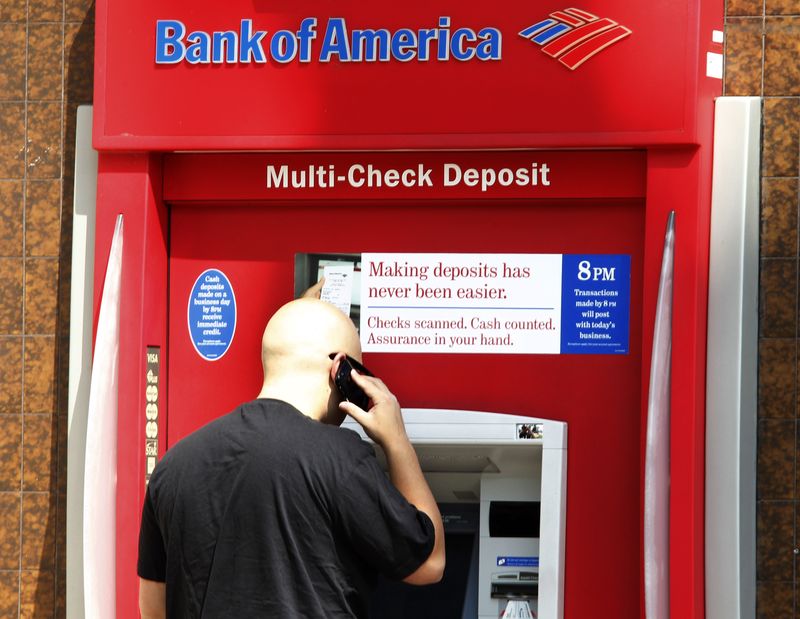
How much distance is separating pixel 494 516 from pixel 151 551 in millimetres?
871

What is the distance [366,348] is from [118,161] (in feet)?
2.65

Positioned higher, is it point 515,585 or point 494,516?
point 494,516

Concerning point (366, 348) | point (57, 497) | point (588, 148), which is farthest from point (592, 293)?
point (57, 497)

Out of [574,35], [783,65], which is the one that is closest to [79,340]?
[574,35]

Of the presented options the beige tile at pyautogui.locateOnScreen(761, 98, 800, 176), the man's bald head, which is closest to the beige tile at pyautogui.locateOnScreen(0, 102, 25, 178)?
the man's bald head

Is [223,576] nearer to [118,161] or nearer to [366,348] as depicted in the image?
[366,348]

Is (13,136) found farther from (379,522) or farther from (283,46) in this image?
(379,522)

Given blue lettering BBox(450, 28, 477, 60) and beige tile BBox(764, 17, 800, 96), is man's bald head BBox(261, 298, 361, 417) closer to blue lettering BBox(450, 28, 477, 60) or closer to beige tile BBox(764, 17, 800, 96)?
blue lettering BBox(450, 28, 477, 60)

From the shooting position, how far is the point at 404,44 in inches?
113

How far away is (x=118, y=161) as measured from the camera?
301cm

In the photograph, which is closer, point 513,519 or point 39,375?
point 513,519

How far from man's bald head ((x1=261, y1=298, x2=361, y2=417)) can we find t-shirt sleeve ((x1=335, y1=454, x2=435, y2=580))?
23cm

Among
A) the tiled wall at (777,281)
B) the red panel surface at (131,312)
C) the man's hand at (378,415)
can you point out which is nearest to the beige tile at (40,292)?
the red panel surface at (131,312)

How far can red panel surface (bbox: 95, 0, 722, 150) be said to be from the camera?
2.77m
